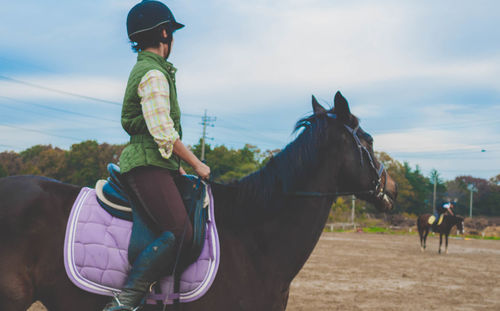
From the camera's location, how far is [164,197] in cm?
251

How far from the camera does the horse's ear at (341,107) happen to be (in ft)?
9.91

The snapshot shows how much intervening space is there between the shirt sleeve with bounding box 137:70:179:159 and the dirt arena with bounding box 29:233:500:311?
556cm

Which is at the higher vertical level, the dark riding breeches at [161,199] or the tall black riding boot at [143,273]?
the dark riding breeches at [161,199]

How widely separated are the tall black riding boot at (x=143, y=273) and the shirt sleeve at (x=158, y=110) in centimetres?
53

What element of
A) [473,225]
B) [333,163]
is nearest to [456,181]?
[473,225]

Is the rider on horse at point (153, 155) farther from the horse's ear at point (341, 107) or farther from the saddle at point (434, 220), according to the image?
the saddle at point (434, 220)

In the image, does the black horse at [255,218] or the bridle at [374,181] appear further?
the bridle at [374,181]

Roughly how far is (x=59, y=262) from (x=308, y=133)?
181 centimetres

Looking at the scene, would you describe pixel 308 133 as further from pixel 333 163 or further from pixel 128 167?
pixel 128 167

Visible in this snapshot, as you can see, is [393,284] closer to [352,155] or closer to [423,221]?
[352,155]

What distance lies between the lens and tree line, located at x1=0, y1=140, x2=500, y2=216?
49375 mm

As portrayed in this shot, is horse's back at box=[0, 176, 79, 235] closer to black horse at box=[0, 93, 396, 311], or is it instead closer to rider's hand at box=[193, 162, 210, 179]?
black horse at box=[0, 93, 396, 311]

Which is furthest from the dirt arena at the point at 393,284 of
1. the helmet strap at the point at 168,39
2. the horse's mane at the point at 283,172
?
the helmet strap at the point at 168,39

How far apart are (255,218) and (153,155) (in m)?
0.81
